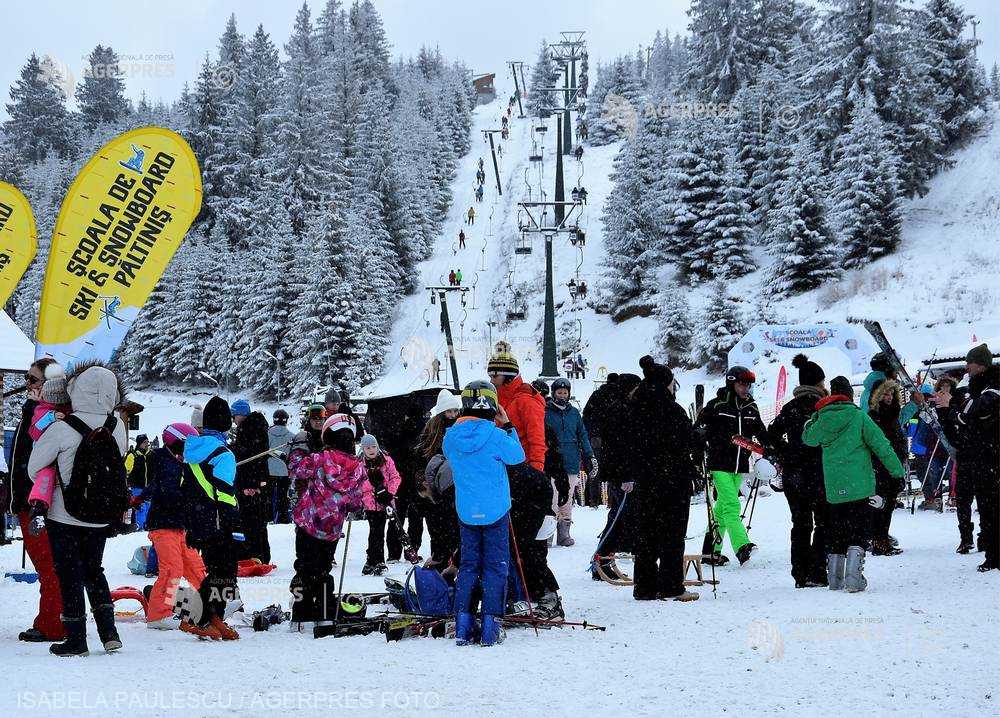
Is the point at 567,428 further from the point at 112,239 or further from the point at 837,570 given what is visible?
the point at 112,239

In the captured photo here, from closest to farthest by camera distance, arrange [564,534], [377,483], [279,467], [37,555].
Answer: [37,555]
[377,483]
[564,534]
[279,467]

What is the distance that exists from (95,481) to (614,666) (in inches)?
124

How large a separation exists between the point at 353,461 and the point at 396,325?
47876mm

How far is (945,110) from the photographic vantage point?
46562mm

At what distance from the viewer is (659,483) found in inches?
302

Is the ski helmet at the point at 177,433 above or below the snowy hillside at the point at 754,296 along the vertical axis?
below

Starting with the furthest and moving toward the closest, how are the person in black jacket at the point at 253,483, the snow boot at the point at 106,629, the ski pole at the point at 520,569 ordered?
the person in black jacket at the point at 253,483
the ski pole at the point at 520,569
the snow boot at the point at 106,629

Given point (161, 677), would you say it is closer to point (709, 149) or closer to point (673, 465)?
point (673, 465)

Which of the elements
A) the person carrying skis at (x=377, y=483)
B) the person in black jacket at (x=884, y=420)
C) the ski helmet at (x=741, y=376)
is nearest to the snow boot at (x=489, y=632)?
the person carrying skis at (x=377, y=483)

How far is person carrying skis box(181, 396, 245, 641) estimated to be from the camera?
6.81 m

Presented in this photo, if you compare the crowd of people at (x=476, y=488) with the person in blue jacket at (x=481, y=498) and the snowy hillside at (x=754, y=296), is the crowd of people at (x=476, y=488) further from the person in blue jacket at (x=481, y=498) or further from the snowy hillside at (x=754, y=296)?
the snowy hillside at (x=754, y=296)

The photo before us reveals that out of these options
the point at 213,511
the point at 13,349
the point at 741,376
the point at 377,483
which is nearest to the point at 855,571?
the point at 741,376

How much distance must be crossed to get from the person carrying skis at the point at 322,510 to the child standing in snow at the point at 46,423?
5.32ft

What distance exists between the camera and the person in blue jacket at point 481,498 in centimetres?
633
